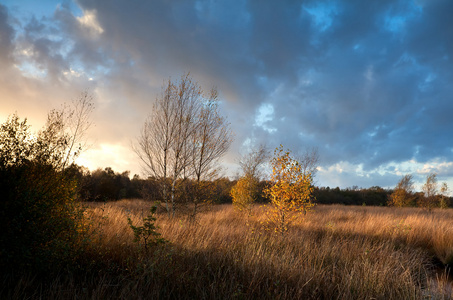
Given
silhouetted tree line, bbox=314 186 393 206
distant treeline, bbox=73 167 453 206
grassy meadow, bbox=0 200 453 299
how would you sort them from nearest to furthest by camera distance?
1. grassy meadow, bbox=0 200 453 299
2. distant treeline, bbox=73 167 453 206
3. silhouetted tree line, bbox=314 186 393 206

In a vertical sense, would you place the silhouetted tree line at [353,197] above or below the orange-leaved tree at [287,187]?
below

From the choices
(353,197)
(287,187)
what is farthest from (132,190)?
(353,197)

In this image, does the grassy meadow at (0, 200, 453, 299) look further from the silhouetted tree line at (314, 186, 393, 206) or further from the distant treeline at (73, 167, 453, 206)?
the silhouetted tree line at (314, 186, 393, 206)

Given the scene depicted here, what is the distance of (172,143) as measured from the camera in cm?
938

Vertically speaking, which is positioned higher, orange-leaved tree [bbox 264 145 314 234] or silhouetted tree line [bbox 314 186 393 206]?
orange-leaved tree [bbox 264 145 314 234]

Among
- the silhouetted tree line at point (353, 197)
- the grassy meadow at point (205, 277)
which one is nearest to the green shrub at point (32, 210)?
the grassy meadow at point (205, 277)

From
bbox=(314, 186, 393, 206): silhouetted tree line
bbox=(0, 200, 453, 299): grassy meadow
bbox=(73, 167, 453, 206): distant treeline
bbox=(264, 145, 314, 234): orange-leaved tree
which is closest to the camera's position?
bbox=(0, 200, 453, 299): grassy meadow

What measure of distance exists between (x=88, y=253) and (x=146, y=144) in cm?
594

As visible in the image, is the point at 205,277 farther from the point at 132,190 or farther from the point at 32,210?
the point at 132,190

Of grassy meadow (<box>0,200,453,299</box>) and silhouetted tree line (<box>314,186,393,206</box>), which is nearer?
grassy meadow (<box>0,200,453,299</box>)

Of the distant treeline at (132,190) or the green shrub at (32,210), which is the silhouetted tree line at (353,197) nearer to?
the distant treeline at (132,190)

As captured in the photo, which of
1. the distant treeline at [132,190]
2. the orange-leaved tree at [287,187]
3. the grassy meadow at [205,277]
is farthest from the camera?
the distant treeline at [132,190]

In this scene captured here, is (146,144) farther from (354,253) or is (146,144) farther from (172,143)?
(354,253)

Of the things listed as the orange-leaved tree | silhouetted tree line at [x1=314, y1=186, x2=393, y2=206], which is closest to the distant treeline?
silhouetted tree line at [x1=314, y1=186, x2=393, y2=206]
